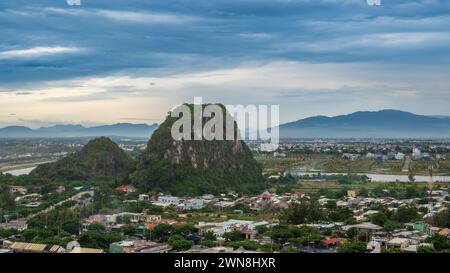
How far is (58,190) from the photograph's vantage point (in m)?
10.2

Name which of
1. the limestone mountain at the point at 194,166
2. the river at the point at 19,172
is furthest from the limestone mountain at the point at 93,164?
the limestone mountain at the point at 194,166

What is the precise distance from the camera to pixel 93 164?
40.6ft

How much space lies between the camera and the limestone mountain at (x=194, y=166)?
36.5 feet

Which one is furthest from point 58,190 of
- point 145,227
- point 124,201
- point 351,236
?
point 351,236

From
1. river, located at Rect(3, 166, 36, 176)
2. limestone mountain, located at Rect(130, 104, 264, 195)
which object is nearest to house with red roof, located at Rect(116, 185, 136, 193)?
limestone mountain, located at Rect(130, 104, 264, 195)

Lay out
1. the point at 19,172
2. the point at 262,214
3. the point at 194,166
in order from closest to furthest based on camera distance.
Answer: the point at 262,214 < the point at 19,172 < the point at 194,166

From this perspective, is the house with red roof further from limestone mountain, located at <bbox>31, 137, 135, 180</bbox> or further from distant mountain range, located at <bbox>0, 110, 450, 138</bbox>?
distant mountain range, located at <bbox>0, 110, 450, 138</bbox>

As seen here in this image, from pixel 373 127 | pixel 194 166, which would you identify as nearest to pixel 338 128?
pixel 373 127

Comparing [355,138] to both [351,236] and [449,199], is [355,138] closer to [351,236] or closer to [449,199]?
[449,199]

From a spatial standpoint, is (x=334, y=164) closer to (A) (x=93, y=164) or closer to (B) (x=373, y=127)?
(B) (x=373, y=127)

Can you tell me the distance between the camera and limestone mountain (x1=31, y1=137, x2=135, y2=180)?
11484 mm

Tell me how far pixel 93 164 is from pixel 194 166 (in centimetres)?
241

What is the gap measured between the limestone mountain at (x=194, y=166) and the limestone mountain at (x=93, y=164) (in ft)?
2.46

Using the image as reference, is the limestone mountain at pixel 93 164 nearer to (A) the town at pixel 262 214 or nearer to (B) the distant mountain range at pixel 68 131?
(A) the town at pixel 262 214
